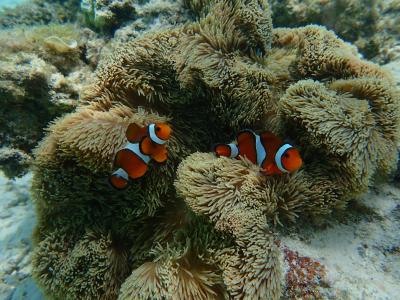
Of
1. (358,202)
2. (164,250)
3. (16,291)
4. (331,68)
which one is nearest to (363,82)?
(331,68)

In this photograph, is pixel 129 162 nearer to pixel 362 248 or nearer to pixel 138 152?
pixel 138 152

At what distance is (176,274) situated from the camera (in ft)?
5.11

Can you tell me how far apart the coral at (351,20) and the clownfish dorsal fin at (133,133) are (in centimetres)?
229

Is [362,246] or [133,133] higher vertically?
[133,133]

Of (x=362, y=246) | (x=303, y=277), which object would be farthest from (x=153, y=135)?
(x=362, y=246)

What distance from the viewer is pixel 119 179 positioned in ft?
5.48

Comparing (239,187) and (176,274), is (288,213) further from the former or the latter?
(176,274)

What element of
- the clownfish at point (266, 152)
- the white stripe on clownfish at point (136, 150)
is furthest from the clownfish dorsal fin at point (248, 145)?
the white stripe on clownfish at point (136, 150)

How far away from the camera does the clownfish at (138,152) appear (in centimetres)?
163

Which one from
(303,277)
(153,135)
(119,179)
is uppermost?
(153,135)

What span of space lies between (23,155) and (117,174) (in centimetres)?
122

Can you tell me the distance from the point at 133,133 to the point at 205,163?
39 centimetres

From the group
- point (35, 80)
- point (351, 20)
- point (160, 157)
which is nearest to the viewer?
point (160, 157)

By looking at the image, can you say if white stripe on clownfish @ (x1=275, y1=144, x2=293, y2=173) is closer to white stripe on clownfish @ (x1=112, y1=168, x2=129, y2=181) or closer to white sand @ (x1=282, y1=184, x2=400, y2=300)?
white sand @ (x1=282, y1=184, x2=400, y2=300)
